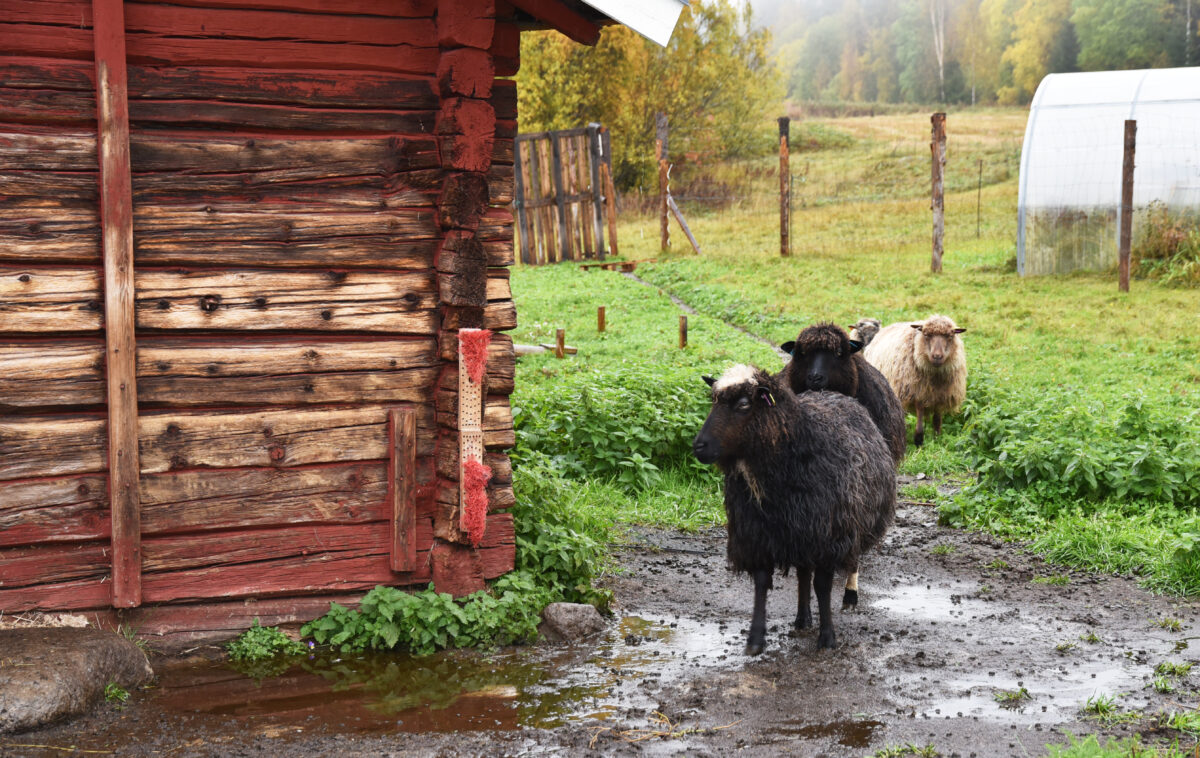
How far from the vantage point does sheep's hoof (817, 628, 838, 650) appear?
612 cm

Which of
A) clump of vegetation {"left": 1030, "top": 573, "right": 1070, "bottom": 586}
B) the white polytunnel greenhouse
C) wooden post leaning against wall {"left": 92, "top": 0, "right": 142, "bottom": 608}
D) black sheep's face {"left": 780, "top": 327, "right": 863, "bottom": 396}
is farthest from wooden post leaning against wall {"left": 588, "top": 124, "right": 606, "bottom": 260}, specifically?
wooden post leaning against wall {"left": 92, "top": 0, "right": 142, "bottom": 608}

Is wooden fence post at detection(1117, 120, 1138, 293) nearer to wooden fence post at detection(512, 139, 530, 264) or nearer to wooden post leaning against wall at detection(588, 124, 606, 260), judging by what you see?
wooden post leaning against wall at detection(588, 124, 606, 260)

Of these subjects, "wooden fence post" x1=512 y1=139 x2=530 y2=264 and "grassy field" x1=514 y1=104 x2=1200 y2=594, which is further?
"wooden fence post" x1=512 y1=139 x2=530 y2=264

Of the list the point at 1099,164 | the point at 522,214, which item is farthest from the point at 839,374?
the point at 522,214

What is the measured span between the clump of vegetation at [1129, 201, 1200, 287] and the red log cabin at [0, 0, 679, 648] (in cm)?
1485

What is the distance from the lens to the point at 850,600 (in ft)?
22.7

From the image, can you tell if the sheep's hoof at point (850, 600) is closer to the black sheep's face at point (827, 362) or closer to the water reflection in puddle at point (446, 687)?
the water reflection in puddle at point (446, 687)

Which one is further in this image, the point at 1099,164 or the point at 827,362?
the point at 1099,164

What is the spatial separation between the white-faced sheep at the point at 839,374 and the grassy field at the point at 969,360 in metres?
1.10

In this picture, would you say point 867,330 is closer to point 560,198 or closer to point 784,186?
point 784,186

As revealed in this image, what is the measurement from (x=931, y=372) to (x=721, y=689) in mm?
6748

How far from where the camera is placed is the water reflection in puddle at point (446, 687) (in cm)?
507

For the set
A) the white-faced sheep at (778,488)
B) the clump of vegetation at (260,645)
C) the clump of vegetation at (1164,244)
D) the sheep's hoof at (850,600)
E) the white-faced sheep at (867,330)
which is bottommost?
the sheep's hoof at (850,600)

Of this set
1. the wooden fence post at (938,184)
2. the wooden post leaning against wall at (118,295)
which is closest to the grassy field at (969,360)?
the wooden fence post at (938,184)
